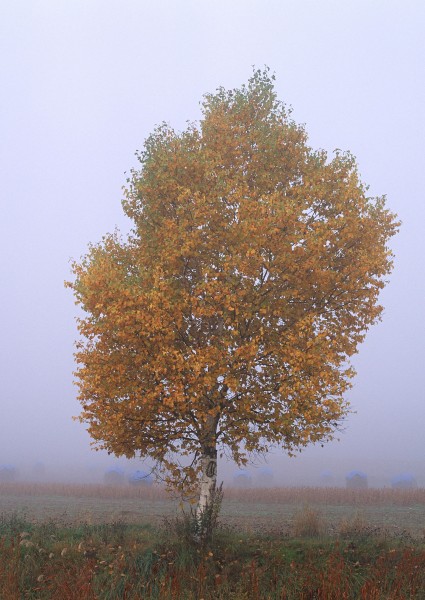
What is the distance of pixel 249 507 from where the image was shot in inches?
1106

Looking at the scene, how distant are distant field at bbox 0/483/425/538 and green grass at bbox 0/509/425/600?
404 cm

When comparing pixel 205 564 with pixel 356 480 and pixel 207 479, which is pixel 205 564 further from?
pixel 356 480

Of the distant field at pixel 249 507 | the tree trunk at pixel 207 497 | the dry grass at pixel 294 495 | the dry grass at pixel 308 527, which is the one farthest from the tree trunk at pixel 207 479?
the dry grass at pixel 294 495

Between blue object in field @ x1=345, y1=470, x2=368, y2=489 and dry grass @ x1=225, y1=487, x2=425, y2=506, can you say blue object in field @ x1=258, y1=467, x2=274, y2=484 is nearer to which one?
blue object in field @ x1=345, y1=470, x2=368, y2=489

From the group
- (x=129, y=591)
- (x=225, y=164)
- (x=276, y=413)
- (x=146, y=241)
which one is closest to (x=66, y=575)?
(x=129, y=591)

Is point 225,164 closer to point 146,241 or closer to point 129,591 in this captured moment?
point 146,241

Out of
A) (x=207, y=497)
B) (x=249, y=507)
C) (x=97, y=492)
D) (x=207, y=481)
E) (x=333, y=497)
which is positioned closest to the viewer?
(x=207, y=497)

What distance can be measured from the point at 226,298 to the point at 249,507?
19.3m

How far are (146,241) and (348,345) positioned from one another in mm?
6686

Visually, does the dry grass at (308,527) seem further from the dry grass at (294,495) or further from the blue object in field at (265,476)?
the blue object in field at (265,476)

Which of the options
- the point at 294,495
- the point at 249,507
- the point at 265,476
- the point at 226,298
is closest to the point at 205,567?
the point at 226,298

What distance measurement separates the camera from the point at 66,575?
10.7 m

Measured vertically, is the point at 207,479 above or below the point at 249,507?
above

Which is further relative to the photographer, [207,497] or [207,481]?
[207,481]
